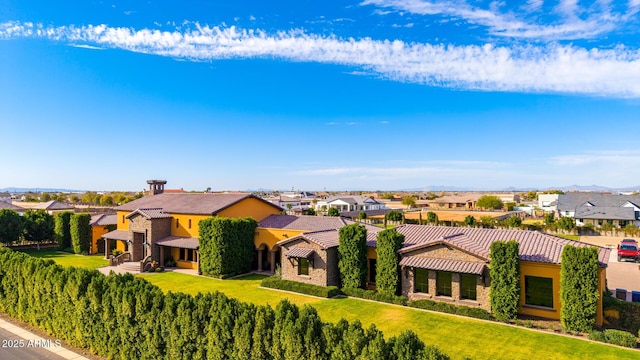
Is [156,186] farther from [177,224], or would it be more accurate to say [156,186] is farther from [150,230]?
[150,230]

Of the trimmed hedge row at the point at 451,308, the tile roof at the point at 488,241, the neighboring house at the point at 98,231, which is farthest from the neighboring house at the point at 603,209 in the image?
the neighboring house at the point at 98,231

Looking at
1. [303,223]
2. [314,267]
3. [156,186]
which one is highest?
[156,186]

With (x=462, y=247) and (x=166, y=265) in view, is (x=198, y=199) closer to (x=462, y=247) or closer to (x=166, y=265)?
(x=166, y=265)

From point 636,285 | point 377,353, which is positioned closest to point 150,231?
point 377,353

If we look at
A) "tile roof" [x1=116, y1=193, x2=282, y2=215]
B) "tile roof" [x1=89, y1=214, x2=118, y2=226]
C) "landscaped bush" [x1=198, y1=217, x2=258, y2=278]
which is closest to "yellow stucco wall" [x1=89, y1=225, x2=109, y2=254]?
"tile roof" [x1=89, y1=214, x2=118, y2=226]

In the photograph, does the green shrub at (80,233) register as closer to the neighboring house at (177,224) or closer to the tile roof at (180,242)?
the neighboring house at (177,224)

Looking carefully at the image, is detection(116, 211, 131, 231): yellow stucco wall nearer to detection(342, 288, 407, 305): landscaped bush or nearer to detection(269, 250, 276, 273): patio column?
detection(269, 250, 276, 273): patio column

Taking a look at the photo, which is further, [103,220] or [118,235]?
[103,220]

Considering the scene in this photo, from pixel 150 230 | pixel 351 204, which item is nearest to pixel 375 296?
pixel 150 230
